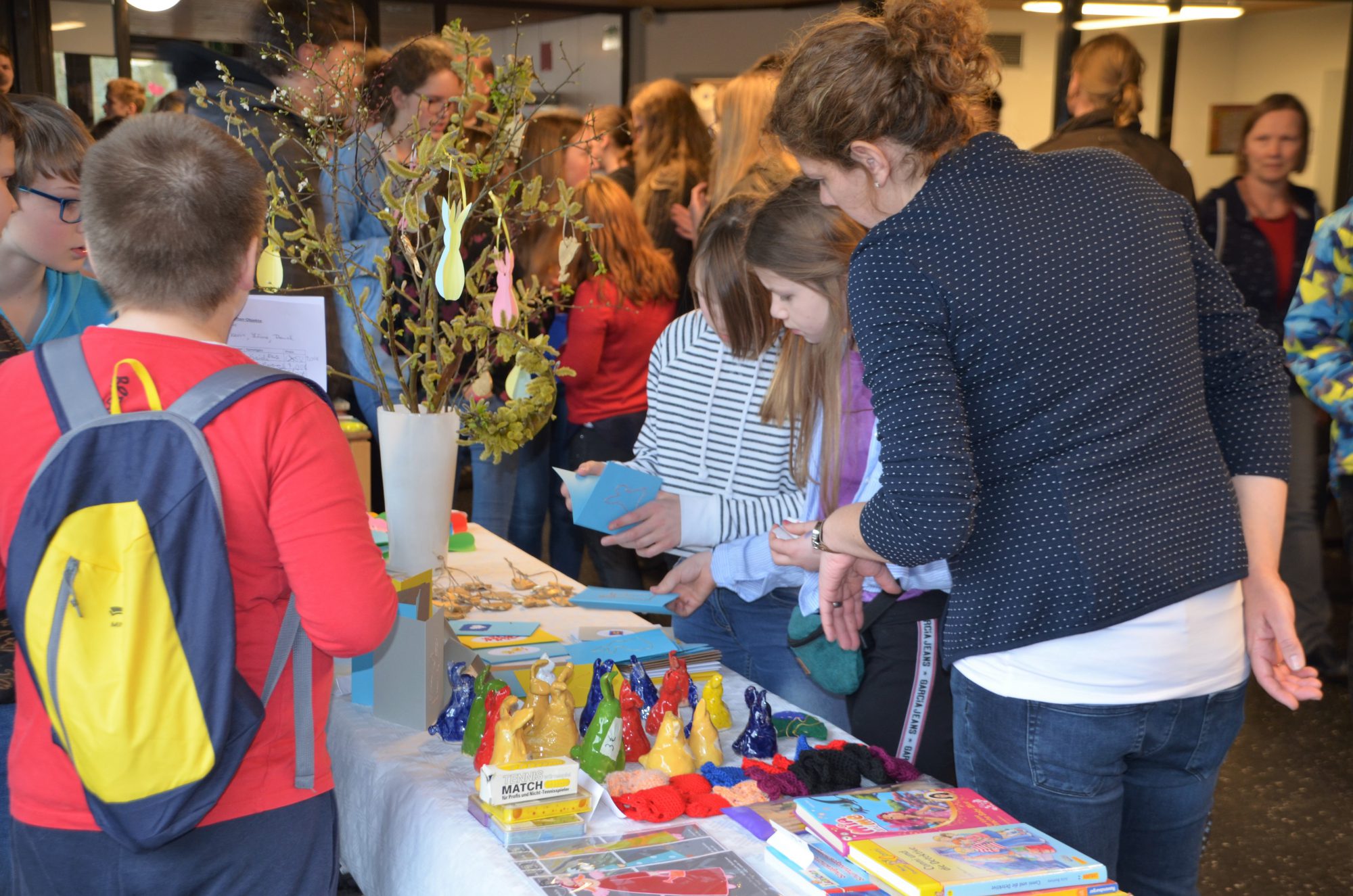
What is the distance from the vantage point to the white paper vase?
1953 mm

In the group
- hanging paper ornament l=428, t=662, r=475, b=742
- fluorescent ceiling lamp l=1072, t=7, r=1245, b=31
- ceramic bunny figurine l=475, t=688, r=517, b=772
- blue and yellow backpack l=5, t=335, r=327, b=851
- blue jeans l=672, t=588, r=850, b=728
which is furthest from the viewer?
fluorescent ceiling lamp l=1072, t=7, r=1245, b=31

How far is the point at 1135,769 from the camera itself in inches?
53.6

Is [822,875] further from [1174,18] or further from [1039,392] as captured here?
[1174,18]

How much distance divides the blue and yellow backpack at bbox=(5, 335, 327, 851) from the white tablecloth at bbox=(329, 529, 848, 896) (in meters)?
0.27

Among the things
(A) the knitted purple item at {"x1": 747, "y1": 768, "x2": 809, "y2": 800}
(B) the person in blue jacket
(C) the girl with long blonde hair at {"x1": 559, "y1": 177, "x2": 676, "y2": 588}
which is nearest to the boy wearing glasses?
(B) the person in blue jacket

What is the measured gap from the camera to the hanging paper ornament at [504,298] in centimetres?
191

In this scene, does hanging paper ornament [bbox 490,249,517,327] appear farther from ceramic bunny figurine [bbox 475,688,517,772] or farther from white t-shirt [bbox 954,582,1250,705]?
white t-shirt [bbox 954,582,1250,705]

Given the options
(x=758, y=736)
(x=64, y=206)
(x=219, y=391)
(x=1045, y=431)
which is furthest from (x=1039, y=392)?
(x=64, y=206)

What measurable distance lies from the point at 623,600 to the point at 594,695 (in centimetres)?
45

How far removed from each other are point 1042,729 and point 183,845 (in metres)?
0.86

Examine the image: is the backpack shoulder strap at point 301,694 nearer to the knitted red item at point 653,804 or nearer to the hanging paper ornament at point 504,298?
the knitted red item at point 653,804

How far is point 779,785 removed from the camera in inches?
53.1

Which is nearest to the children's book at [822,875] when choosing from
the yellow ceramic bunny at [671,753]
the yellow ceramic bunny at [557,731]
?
the yellow ceramic bunny at [671,753]

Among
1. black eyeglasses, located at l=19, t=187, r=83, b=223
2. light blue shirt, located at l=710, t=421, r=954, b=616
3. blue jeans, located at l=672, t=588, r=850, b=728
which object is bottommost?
blue jeans, located at l=672, t=588, r=850, b=728
